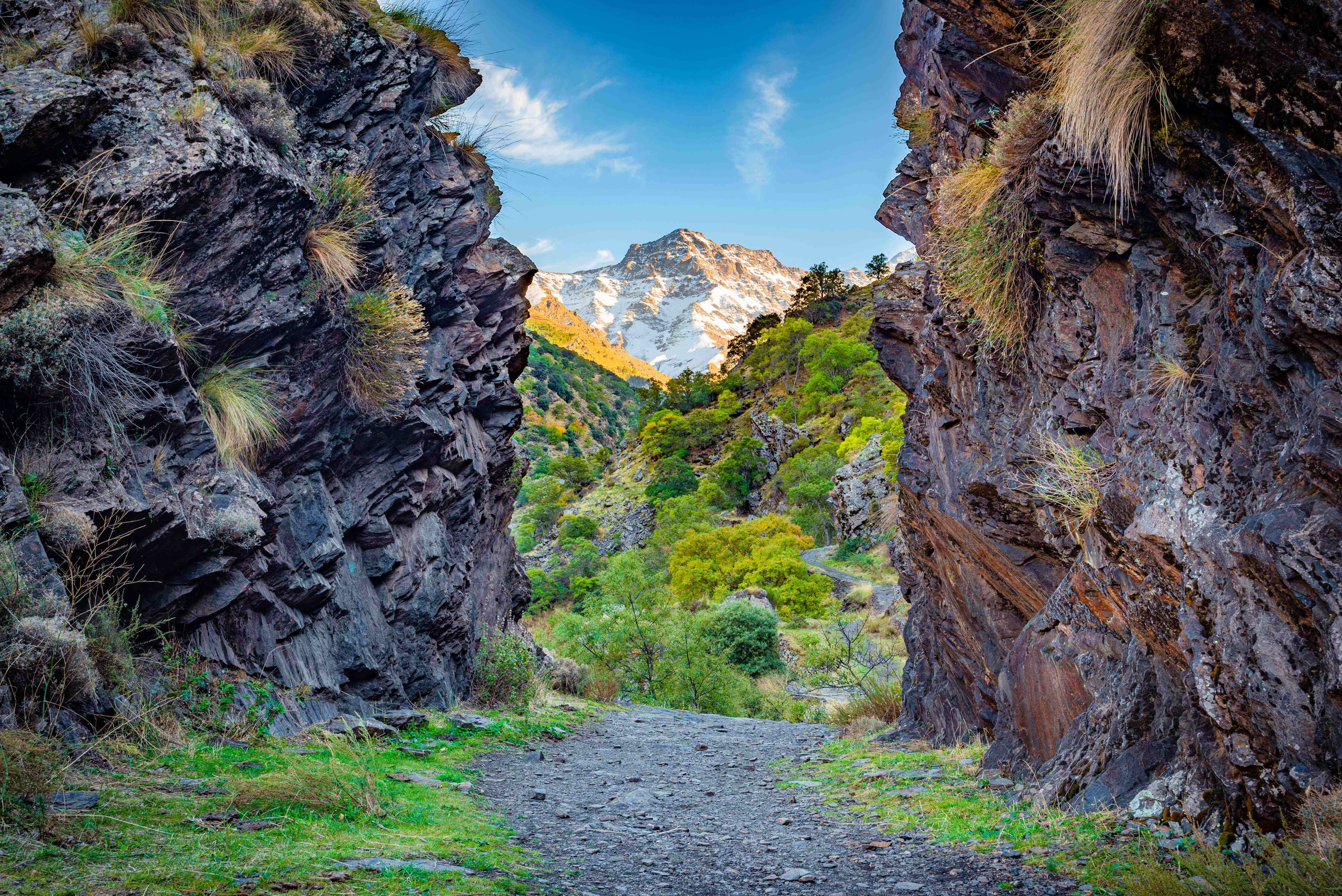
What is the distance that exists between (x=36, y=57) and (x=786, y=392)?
63585mm

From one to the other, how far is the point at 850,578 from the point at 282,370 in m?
30.1

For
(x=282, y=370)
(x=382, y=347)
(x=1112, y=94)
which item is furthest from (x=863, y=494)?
(x=1112, y=94)

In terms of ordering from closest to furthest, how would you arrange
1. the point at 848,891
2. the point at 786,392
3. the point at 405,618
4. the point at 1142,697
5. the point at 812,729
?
the point at 848,891 → the point at 1142,697 → the point at 405,618 → the point at 812,729 → the point at 786,392

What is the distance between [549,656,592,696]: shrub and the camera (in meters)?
16.1

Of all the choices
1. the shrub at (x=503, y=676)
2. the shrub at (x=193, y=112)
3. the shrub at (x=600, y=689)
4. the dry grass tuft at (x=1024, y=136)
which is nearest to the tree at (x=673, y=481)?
the shrub at (x=600, y=689)

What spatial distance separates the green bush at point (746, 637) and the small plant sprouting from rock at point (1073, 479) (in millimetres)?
18297

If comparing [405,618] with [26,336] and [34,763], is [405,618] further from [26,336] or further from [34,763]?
[34,763]

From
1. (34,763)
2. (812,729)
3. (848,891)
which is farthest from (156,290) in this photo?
(812,729)

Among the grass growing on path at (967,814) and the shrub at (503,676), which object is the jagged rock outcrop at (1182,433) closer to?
the grass growing on path at (967,814)

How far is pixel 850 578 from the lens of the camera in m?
34.5

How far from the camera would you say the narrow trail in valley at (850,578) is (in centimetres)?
2934

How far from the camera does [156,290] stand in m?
6.51

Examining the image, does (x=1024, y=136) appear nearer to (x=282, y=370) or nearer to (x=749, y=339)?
(x=282, y=370)

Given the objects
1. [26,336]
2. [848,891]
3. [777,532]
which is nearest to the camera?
[848,891]
